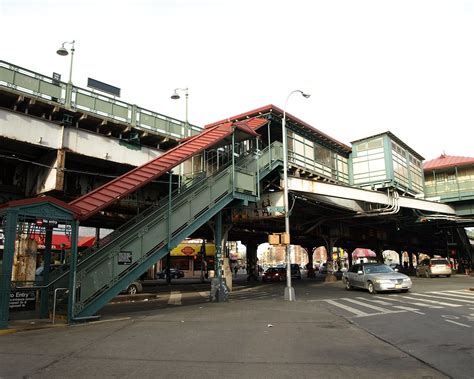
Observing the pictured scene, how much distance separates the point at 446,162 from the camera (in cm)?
4112

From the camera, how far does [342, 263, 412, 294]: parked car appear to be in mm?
19625

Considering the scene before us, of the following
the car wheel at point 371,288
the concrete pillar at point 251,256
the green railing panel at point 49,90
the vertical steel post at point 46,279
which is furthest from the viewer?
the concrete pillar at point 251,256

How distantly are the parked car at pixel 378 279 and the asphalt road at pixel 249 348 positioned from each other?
6.70 m

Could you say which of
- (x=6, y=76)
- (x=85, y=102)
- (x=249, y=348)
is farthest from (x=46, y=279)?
(x=85, y=102)

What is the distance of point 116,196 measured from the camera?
13594 mm

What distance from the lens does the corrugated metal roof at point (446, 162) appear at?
129ft

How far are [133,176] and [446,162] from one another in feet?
118

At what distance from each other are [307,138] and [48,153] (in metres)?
17.0

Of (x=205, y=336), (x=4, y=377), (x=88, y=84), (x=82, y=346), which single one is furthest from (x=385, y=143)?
(x=4, y=377)

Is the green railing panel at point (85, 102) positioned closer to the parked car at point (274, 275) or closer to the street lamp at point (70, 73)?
the street lamp at point (70, 73)

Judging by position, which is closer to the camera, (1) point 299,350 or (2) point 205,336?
(1) point 299,350

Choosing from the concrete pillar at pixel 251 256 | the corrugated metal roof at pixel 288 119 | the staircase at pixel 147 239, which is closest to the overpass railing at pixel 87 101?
the corrugated metal roof at pixel 288 119

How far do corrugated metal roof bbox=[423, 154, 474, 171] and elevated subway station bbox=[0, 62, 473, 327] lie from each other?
32.1 feet

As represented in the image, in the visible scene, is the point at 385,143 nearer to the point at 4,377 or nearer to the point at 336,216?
the point at 336,216
